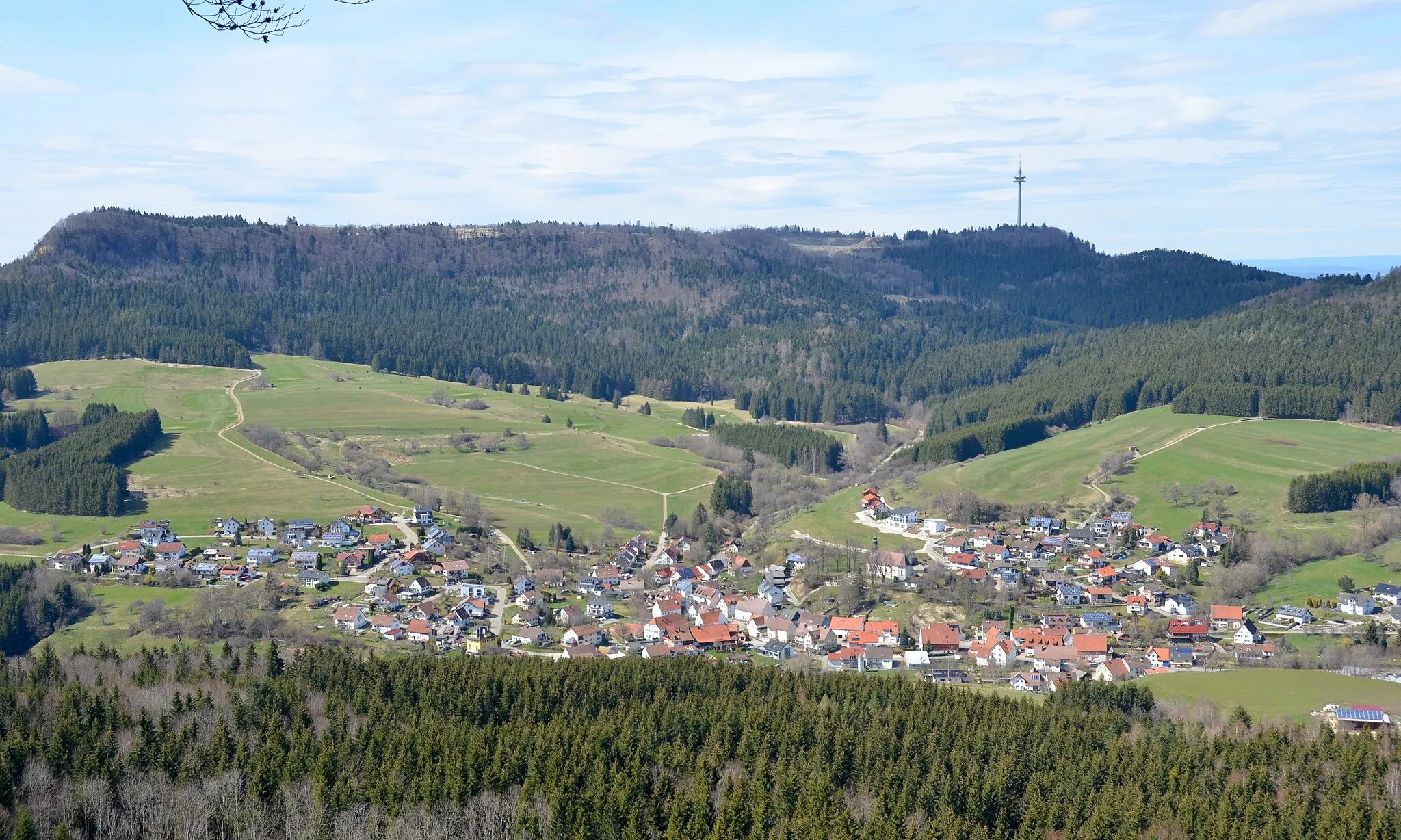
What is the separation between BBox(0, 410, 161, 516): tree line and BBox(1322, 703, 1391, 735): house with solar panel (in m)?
82.7

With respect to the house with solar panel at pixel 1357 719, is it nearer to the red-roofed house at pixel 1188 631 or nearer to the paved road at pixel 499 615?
the red-roofed house at pixel 1188 631

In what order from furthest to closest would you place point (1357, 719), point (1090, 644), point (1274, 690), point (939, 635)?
1. point (939, 635)
2. point (1090, 644)
3. point (1274, 690)
4. point (1357, 719)

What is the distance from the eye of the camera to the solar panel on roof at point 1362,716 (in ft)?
187

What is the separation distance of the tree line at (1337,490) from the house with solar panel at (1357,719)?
4197cm

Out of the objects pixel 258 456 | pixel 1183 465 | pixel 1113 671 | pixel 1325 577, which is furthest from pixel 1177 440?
pixel 258 456

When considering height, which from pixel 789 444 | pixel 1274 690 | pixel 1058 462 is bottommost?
pixel 1274 690

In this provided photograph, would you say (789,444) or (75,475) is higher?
(789,444)

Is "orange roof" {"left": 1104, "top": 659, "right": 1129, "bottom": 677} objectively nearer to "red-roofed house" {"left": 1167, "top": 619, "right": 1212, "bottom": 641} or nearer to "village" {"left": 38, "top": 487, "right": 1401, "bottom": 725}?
"village" {"left": 38, "top": 487, "right": 1401, "bottom": 725}

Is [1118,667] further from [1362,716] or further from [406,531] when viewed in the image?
[406,531]

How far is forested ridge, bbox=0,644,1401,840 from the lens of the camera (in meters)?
42.8

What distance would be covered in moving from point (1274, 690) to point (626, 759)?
103ft

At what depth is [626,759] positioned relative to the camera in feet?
161

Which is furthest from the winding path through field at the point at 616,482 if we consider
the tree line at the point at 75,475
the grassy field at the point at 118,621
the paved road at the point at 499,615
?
the grassy field at the point at 118,621

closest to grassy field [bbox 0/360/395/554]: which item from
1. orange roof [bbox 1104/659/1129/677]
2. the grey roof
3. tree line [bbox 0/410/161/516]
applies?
tree line [bbox 0/410/161/516]
